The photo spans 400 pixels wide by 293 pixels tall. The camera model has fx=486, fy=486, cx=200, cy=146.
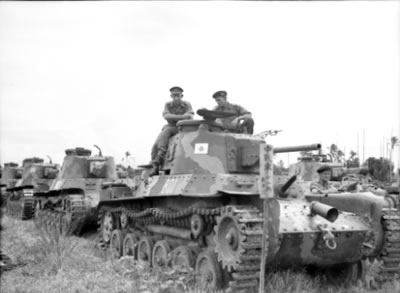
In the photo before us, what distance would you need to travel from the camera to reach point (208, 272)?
27.3 ft

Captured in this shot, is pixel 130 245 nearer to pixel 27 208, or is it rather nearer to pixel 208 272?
pixel 208 272

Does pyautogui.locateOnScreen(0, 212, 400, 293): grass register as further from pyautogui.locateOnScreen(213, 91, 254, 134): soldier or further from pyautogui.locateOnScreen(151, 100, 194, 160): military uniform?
pyautogui.locateOnScreen(213, 91, 254, 134): soldier

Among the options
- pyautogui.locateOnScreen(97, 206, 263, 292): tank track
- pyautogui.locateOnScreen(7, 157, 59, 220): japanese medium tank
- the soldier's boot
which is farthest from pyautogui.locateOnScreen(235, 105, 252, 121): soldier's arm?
pyautogui.locateOnScreen(7, 157, 59, 220): japanese medium tank

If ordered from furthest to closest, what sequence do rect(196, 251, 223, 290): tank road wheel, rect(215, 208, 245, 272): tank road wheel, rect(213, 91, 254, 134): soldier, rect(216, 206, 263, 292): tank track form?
rect(213, 91, 254, 134): soldier → rect(196, 251, 223, 290): tank road wheel → rect(215, 208, 245, 272): tank road wheel → rect(216, 206, 263, 292): tank track

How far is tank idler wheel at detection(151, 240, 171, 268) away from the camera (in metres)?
9.99

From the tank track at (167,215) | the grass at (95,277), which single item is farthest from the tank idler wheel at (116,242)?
the grass at (95,277)

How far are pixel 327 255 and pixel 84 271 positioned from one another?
443 centimetres

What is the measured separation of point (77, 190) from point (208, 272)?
9.38m

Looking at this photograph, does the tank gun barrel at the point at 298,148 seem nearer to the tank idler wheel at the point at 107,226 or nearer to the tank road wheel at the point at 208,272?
the tank road wheel at the point at 208,272

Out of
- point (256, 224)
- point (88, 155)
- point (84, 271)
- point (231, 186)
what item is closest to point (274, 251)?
point (256, 224)

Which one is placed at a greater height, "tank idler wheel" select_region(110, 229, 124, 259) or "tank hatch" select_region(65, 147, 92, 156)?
"tank hatch" select_region(65, 147, 92, 156)

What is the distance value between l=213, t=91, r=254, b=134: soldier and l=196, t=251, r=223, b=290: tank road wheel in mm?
2862

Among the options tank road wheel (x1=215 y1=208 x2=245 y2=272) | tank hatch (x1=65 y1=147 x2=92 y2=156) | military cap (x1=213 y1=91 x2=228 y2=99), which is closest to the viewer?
tank road wheel (x1=215 y1=208 x2=245 y2=272)

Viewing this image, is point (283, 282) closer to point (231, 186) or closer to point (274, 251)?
point (274, 251)
